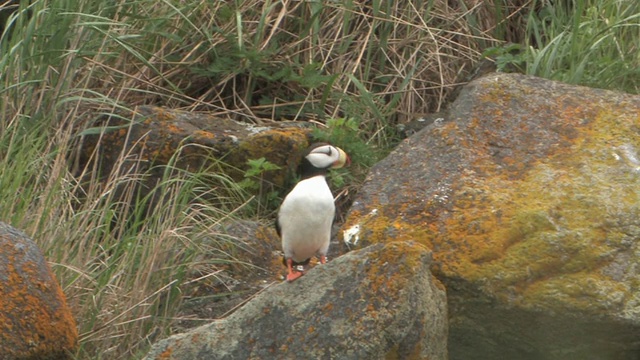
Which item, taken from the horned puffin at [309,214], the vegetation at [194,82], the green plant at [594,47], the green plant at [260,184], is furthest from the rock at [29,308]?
the green plant at [594,47]

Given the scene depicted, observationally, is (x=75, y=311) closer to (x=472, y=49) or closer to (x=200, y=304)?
(x=200, y=304)

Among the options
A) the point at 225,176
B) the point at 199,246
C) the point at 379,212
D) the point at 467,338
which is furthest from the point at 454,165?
the point at 225,176

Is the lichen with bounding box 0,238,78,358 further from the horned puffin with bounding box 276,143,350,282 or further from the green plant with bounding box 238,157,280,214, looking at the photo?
the green plant with bounding box 238,157,280,214

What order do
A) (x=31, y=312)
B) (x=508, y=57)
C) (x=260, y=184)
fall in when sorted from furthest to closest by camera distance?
(x=508, y=57)
(x=260, y=184)
(x=31, y=312)

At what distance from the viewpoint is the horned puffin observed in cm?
473

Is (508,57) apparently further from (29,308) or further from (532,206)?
(29,308)

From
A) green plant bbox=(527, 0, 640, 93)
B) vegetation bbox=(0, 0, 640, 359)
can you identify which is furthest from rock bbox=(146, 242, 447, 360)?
green plant bbox=(527, 0, 640, 93)

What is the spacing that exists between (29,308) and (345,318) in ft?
3.57

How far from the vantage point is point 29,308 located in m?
Answer: 4.36

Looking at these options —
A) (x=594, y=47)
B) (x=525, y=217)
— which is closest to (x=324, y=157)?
(x=525, y=217)

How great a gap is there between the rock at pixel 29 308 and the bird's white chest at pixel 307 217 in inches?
33.5

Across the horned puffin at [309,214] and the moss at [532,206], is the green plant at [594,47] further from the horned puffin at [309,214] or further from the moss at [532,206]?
the horned puffin at [309,214]

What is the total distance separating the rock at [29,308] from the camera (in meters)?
4.29

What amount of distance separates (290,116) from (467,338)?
281 cm
